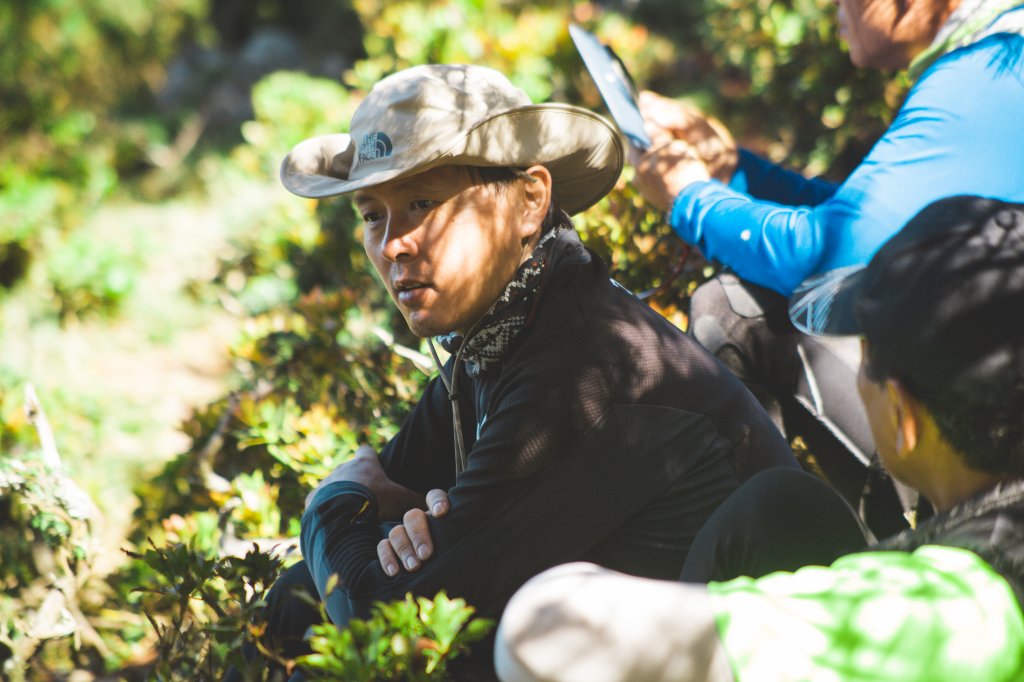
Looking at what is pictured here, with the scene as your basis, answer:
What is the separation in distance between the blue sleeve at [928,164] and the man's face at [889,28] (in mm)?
248

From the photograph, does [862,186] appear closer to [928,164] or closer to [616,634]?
[928,164]

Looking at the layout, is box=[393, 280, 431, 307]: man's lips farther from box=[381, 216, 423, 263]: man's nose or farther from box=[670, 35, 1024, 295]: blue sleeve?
box=[670, 35, 1024, 295]: blue sleeve

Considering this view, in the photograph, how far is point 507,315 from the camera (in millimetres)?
2049

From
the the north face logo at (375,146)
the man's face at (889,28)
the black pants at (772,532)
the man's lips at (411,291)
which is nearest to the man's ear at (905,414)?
the black pants at (772,532)

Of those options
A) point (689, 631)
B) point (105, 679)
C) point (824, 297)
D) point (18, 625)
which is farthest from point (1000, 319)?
point (105, 679)

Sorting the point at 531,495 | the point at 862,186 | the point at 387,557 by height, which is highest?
the point at 862,186

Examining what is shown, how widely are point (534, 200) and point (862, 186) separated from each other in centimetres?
87

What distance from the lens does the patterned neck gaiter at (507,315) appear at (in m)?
2.05

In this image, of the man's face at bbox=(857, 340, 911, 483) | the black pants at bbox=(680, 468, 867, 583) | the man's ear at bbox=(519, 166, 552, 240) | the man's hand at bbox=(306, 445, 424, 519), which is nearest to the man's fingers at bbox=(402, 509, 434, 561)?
the man's hand at bbox=(306, 445, 424, 519)

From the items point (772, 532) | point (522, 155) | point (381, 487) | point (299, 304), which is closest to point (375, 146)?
point (522, 155)

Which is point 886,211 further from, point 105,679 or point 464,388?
point 105,679

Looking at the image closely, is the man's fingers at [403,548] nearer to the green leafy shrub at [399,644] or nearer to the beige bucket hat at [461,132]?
the green leafy shrub at [399,644]

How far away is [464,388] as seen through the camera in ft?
7.63

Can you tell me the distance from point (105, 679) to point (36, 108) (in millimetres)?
10196
